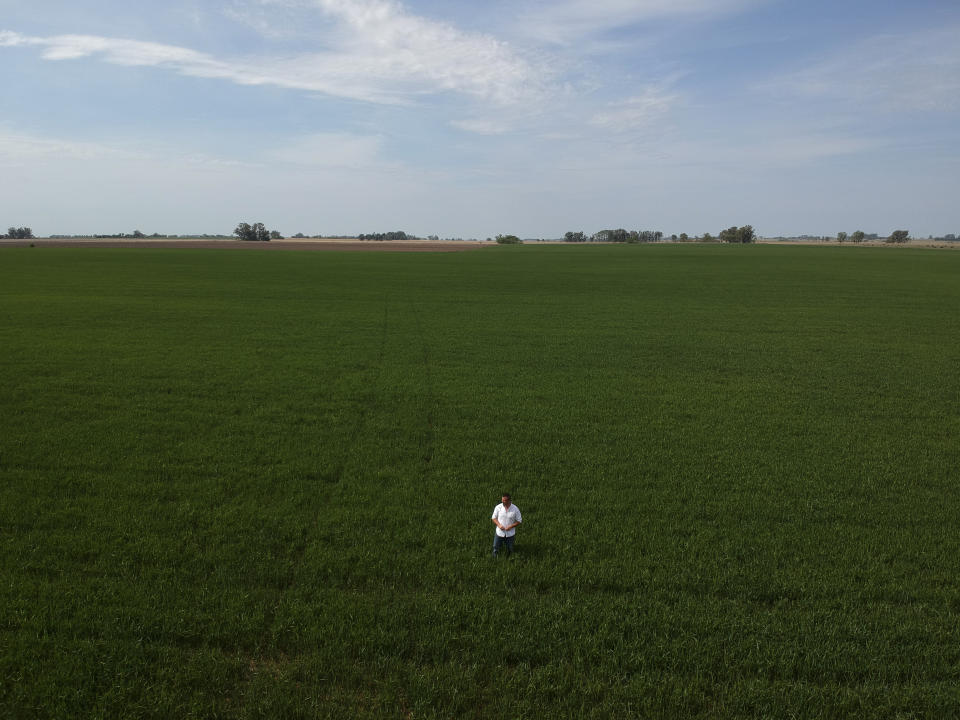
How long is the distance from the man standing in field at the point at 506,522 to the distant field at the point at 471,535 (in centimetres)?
28

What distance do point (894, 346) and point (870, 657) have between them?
72.4 feet

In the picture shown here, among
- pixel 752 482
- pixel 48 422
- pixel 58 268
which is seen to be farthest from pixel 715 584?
pixel 58 268

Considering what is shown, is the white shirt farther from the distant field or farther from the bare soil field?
the bare soil field

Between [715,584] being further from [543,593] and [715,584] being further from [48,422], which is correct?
[48,422]

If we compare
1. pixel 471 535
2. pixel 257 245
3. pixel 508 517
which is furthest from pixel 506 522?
pixel 257 245

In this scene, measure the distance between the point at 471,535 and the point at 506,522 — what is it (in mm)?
1032

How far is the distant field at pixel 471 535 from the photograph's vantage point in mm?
5918

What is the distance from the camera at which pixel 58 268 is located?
55.9 meters

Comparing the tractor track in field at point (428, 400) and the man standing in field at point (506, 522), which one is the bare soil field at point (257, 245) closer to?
the tractor track in field at point (428, 400)

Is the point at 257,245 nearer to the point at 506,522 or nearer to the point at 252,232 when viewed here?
the point at 252,232

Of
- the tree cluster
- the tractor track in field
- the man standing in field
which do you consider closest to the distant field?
the tractor track in field

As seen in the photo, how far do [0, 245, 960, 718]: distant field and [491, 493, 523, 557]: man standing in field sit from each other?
28 cm

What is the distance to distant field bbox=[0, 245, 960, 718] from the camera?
5918 mm

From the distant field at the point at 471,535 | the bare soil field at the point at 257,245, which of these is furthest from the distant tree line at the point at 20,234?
the distant field at the point at 471,535
